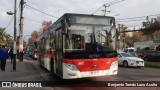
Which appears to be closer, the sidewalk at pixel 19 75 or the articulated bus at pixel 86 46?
the articulated bus at pixel 86 46

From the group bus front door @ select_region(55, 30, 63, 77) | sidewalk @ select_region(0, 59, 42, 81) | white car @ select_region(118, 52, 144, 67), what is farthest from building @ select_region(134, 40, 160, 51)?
bus front door @ select_region(55, 30, 63, 77)

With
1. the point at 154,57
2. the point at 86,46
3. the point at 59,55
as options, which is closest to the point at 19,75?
the point at 59,55

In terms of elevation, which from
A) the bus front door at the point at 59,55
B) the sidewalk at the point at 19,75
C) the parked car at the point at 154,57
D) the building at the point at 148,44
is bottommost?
the sidewalk at the point at 19,75

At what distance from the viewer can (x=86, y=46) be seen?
12.2m

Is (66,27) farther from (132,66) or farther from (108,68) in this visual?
(132,66)

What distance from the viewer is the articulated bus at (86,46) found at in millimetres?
12078

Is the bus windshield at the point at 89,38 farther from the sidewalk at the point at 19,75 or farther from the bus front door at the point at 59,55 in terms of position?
the sidewalk at the point at 19,75

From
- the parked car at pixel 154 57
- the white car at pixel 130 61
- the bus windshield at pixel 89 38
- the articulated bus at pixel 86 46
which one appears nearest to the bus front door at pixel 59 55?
the articulated bus at pixel 86 46

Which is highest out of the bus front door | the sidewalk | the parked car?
the bus front door

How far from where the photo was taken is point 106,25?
1300 cm

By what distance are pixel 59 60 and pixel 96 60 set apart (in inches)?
78.2

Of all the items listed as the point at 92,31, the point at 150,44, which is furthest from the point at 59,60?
the point at 150,44

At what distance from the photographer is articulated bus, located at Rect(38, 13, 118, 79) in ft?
39.6

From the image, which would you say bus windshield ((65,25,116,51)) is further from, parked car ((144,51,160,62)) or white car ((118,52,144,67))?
parked car ((144,51,160,62))
